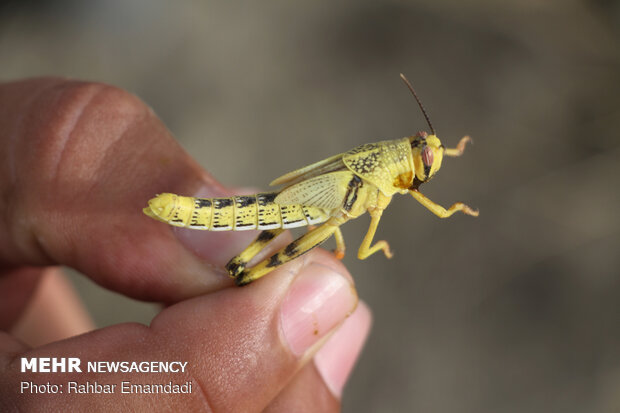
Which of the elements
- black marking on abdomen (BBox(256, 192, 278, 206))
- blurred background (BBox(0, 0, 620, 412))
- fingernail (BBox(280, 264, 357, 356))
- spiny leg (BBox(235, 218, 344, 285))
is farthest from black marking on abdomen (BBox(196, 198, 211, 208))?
blurred background (BBox(0, 0, 620, 412))

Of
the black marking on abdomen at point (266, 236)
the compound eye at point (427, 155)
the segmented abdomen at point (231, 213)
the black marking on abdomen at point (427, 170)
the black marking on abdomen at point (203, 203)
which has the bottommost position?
the black marking on abdomen at point (266, 236)

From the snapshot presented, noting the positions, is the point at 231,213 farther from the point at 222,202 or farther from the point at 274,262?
the point at 274,262

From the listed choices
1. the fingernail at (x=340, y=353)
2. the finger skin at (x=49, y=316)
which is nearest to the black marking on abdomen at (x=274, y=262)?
the fingernail at (x=340, y=353)

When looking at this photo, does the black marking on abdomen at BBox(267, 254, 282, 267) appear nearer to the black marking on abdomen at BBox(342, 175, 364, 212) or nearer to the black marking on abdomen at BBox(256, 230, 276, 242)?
the black marking on abdomen at BBox(256, 230, 276, 242)

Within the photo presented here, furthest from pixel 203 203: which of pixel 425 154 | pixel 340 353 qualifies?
pixel 340 353

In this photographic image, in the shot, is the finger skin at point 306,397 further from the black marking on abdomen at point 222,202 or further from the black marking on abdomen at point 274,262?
the black marking on abdomen at point 222,202

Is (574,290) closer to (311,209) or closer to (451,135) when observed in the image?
(451,135)
